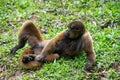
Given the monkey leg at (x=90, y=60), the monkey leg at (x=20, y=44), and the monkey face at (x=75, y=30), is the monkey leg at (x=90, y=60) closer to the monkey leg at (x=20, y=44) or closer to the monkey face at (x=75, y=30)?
the monkey face at (x=75, y=30)

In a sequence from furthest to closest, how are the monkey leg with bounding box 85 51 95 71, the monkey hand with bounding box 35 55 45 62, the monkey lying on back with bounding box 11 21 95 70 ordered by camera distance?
the monkey hand with bounding box 35 55 45 62
the monkey lying on back with bounding box 11 21 95 70
the monkey leg with bounding box 85 51 95 71

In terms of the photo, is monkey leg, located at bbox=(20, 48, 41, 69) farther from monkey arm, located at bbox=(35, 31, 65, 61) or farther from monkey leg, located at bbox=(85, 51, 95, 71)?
monkey leg, located at bbox=(85, 51, 95, 71)

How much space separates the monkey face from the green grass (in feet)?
1.74

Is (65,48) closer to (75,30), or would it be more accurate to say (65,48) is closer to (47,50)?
Answer: (47,50)

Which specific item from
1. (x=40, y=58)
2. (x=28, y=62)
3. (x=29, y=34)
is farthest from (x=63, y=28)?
(x=28, y=62)

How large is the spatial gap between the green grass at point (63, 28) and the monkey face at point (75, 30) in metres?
0.53

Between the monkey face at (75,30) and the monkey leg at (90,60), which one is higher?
the monkey face at (75,30)

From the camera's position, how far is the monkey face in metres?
7.27

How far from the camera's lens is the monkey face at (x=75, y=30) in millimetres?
7267

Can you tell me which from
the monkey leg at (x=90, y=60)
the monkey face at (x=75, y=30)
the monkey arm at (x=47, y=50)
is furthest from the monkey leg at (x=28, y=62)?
the monkey leg at (x=90, y=60)

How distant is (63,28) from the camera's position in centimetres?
977

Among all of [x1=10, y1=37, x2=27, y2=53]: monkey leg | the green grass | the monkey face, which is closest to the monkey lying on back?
the monkey face

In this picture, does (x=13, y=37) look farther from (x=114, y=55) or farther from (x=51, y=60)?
(x=114, y=55)

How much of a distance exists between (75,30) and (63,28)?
248 centimetres
